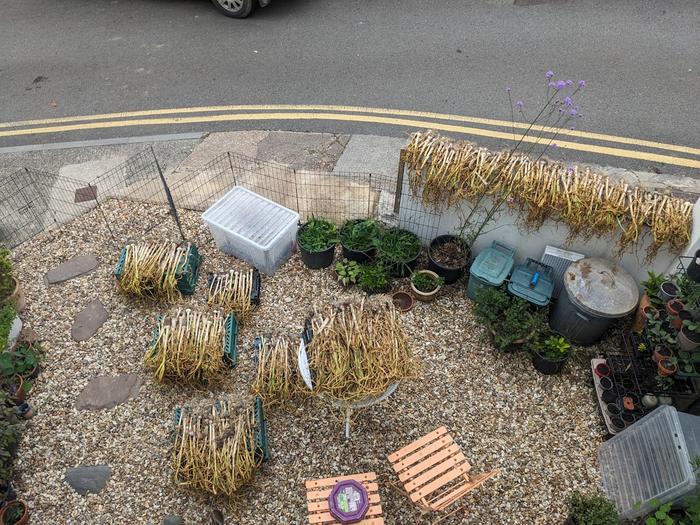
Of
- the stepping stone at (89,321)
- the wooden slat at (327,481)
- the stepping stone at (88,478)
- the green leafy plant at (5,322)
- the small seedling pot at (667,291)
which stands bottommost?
the stepping stone at (88,478)

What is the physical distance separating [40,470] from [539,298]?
251 inches

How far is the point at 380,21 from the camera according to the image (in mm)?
11656

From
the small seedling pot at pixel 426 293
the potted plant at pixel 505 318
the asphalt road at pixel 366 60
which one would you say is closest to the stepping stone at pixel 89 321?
the asphalt road at pixel 366 60

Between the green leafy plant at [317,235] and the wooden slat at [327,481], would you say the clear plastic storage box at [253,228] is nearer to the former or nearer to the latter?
the green leafy plant at [317,235]

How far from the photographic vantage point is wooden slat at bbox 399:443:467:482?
4922mm

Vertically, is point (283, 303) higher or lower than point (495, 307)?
lower

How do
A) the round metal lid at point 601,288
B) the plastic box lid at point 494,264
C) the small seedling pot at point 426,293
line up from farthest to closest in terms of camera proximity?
1. the small seedling pot at point 426,293
2. the plastic box lid at point 494,264
3. the round metal lid at point 601,288

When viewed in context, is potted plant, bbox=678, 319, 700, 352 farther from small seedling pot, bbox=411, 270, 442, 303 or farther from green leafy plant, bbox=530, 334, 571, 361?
small seedling pot, bbox=411, 270, 442, 303

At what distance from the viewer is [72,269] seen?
295 inches

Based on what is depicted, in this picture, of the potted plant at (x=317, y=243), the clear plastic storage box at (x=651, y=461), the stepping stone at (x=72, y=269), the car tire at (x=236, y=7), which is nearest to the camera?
the clear plastic storage box at (x=651, y=461)

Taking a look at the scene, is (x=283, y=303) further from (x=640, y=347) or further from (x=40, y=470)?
(x=640, y=347)

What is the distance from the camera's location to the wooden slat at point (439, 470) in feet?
15.9

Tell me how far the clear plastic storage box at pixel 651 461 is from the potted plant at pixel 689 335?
0.75m

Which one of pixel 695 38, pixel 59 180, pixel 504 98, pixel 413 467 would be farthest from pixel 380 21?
pixel 413 467
